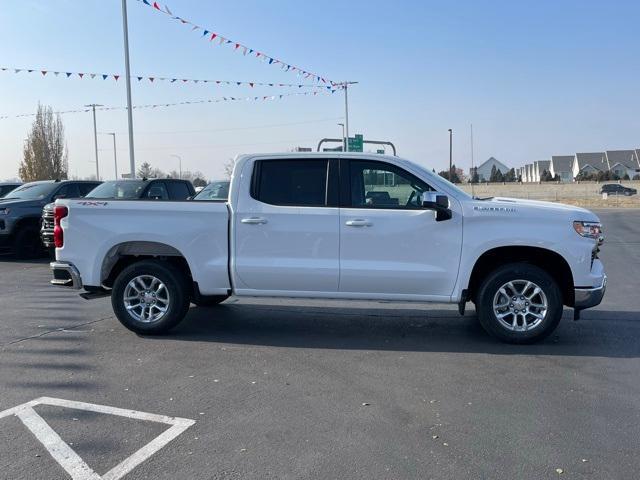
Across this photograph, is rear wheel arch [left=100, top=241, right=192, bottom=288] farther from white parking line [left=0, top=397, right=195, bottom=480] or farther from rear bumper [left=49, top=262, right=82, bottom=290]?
white parking line [left=0, top=397, right=195, bottom=480]

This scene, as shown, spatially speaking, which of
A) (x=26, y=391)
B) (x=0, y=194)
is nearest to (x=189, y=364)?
(x=26, y=391)

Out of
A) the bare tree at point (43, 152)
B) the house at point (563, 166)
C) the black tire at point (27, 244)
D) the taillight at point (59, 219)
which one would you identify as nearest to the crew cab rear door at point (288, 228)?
the taillight at point (59, 219)

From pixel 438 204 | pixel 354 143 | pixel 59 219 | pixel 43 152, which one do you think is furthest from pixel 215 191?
pixel 43 152

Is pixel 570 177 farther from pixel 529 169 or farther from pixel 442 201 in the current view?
pixel 442 201

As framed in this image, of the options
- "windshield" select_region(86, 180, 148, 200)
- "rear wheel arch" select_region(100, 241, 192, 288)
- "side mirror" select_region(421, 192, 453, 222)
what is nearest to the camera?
"side mirror" select_region(421, 192, 453, 222)

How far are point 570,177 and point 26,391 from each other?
Result: 374ft

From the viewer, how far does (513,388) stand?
15.8 feet

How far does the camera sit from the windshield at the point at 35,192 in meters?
13.7

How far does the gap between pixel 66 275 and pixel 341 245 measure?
311cm

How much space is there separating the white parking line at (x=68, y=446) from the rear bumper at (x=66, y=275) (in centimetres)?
215

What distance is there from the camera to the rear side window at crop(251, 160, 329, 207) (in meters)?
6.23

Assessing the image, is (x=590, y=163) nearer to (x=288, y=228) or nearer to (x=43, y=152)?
(x=43, y=152)

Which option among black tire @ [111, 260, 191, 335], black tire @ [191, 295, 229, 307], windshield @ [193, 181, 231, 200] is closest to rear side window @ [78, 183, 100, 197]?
windshield @ [193, 181, 231, 200]

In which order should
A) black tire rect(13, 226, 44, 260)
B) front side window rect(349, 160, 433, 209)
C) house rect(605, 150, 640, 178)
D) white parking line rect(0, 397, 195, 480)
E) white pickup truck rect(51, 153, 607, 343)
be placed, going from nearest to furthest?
1. white parking line rect(0, 397, 195, 480)
2. white pickup truck rect(51, 153, 607, 343)
3. front side window rect(349, 160, 433, 209)
4. black tire rect(13, 226, 44, 260)
5. house rect(605, 150, 640, 178)
